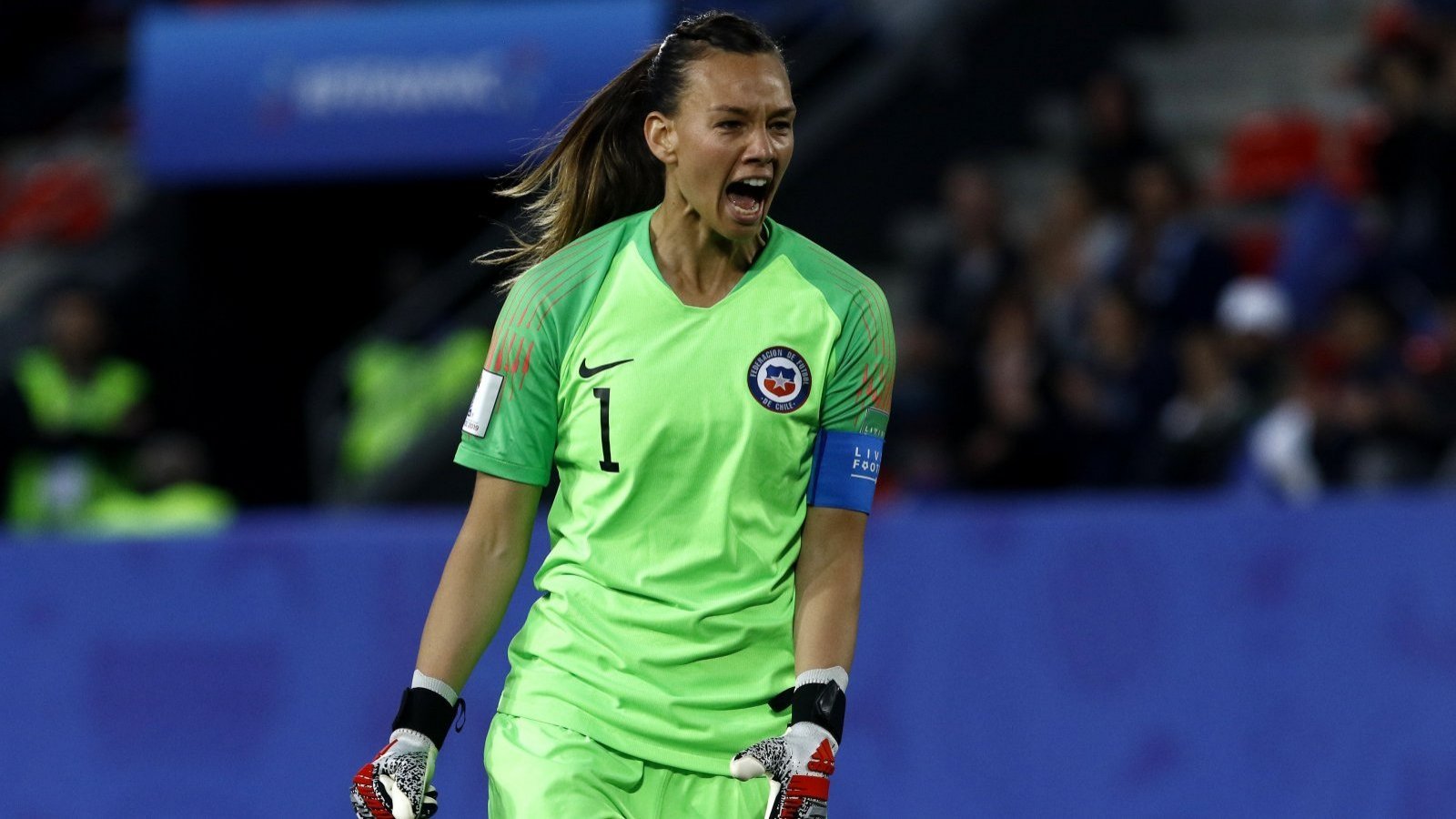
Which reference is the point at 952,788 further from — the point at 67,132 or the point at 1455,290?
the point at 67,132

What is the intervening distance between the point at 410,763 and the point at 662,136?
1.18 metres

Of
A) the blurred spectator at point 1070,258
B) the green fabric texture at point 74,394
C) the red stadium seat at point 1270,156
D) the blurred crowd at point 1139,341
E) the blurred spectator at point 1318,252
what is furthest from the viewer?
the green fabric texture at point 74,394

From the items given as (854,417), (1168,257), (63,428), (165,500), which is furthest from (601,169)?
(63,428)

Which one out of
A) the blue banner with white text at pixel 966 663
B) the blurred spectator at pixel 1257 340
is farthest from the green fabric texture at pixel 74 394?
the blurred spectator at pixel 1257 340

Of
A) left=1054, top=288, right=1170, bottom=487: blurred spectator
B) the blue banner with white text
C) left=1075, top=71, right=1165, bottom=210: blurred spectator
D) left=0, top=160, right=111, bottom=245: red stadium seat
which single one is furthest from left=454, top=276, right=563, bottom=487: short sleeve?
left=0, top=160, right=111, bottom=245: red stadium seat

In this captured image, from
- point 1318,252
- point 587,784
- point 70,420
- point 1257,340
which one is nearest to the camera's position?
point 587,784

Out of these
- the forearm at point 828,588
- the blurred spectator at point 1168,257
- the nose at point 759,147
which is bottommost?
the forearm at point 828,588

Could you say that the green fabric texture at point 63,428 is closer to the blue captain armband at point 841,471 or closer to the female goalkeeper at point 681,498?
the female goalkeeper at point 681,498

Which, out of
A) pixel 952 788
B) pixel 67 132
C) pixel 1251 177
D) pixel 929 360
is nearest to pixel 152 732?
pixel 952 788

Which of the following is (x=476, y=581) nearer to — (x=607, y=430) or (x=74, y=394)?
(x=607, y=430)

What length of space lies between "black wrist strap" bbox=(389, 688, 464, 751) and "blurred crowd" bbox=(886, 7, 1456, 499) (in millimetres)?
4742

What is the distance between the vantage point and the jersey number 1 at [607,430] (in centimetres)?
399

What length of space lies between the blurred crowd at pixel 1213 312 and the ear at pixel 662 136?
4.59 meters

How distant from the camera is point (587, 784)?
12.8ft
